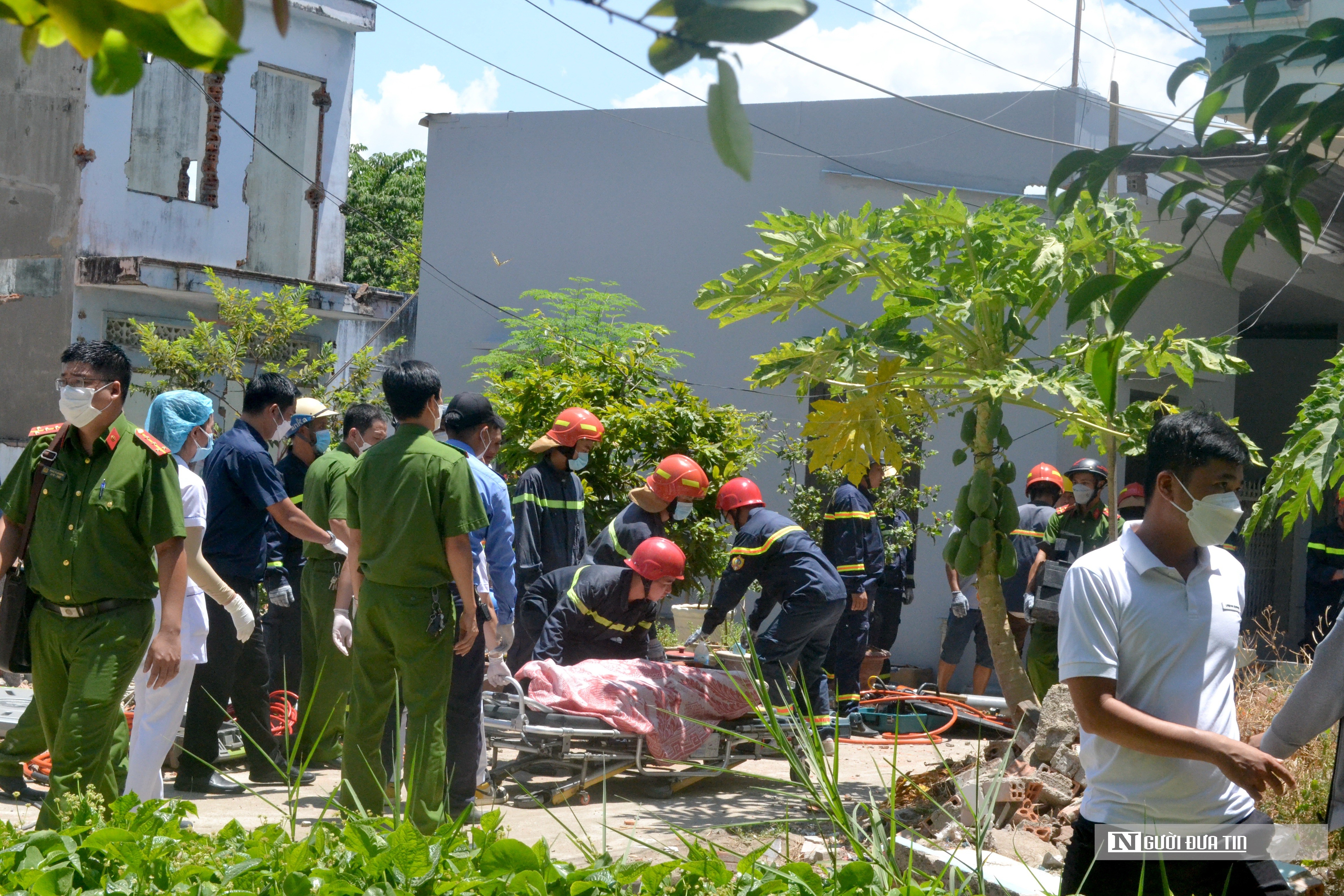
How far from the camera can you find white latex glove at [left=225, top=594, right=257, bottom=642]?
5.44 m

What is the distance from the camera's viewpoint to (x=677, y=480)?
7.53m

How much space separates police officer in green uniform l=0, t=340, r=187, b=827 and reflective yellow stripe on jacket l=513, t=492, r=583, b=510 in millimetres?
3648

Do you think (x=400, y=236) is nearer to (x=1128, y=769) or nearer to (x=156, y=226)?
(x=156, y=226)

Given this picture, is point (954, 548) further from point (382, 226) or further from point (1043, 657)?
point (382, 226)

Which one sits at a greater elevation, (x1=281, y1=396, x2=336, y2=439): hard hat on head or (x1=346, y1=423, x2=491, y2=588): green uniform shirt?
(x1=281, y1=396, x2=336, y2=439): hard hat on head

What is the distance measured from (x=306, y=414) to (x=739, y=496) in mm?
2435

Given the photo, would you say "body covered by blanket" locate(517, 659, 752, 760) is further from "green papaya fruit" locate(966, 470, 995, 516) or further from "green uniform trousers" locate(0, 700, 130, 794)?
"green uniform trousers" locate(0, 700, 130, 794)

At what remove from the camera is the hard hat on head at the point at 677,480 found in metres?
7.52

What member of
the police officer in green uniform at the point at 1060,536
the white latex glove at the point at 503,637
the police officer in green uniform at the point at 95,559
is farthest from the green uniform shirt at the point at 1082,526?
the police officer in green uniform at the point at 95,559

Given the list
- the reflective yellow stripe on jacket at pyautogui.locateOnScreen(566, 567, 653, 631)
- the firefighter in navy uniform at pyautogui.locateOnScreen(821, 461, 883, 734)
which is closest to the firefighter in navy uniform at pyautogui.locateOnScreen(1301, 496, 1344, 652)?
the firefighter in navy uniform at pyautogui.locateOnScreen(821, 461, 883, 734)

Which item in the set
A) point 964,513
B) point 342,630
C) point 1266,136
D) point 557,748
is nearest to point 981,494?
point 964,513

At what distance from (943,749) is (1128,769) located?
5.00 metres

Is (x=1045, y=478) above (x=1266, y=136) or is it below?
below

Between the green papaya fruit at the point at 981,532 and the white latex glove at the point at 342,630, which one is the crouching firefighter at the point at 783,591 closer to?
the green papaya fruit at the point at 981,532
